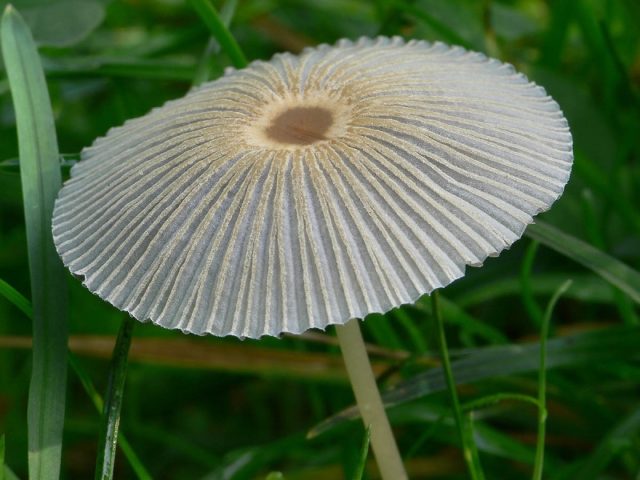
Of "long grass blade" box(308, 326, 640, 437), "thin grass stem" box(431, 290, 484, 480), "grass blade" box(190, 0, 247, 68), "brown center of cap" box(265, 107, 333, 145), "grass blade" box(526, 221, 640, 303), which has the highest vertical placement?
"grass blade" box(190, 0, 247, 68)

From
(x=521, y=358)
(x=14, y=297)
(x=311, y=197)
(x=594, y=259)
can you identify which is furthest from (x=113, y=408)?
(x=594, y=259)

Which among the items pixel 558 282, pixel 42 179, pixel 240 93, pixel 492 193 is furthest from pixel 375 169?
pixel 558 282

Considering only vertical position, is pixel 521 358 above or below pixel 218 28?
below

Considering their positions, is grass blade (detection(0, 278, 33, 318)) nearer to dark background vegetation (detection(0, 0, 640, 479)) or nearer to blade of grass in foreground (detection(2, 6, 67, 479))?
blade of grass in foreground (detection(2, 6, 67, 479))

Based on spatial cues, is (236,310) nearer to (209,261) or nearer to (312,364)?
(209,261)

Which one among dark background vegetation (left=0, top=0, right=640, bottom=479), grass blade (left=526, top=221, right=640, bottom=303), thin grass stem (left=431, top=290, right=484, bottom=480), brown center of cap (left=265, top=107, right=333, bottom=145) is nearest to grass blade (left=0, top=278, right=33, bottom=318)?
dark background vegetation (left=0, top=0, right=640, bottom=479)

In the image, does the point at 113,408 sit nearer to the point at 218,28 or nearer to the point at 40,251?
the point at 40,251

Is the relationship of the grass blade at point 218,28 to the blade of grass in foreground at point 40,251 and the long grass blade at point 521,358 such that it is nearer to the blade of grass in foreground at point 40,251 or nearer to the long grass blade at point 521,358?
the blade of grass in foreground at point 40,251
